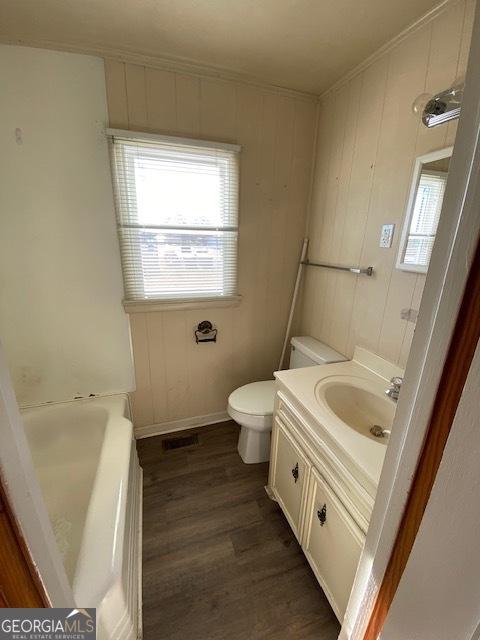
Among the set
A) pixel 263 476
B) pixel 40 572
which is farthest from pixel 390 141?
pixel 263 476

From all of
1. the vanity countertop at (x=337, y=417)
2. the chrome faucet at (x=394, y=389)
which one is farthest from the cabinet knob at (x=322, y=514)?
the chrome faucet at (x=394, y=389)

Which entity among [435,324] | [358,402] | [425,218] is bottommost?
[358,402]

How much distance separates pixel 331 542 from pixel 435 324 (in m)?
1.03

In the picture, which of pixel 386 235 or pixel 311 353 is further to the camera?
pixel 311 353

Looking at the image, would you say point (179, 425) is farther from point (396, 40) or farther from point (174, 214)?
point (396, 40)

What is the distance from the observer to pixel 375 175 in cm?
139

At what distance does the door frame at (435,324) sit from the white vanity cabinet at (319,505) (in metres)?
0.26

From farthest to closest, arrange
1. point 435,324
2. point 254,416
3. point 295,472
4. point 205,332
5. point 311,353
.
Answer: point 205,332
point 311,353
point 254,416
point 295,472
point 435,324

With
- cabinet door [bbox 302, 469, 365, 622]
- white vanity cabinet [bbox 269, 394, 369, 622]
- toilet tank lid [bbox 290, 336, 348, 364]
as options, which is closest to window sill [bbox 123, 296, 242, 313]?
toilet tank lid [bbox 290, 336, 348, 364]

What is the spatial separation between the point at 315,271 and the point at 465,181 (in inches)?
61.7

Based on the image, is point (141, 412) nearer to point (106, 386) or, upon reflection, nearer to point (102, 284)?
point (106, 386)

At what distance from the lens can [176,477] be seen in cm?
173

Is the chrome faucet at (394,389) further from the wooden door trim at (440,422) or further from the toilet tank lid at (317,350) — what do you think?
the wooden door trim at (440,422)

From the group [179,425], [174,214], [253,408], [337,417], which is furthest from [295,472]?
[174,214]
